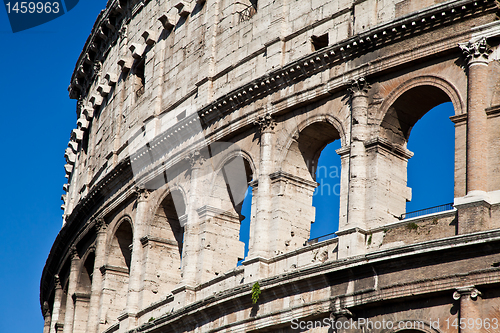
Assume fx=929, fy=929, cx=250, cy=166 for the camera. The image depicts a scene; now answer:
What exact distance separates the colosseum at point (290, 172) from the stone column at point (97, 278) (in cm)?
6

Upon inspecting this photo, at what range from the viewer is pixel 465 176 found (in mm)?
20469

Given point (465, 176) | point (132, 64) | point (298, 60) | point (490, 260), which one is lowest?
point (490, 260)

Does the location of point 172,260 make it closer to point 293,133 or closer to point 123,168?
point 123,168

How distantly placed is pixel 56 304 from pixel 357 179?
19.5 metres

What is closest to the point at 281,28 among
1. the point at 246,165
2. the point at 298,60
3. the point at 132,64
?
the point at 298,60

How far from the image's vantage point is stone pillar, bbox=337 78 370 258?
21531 millimetres

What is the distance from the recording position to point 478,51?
20.9m

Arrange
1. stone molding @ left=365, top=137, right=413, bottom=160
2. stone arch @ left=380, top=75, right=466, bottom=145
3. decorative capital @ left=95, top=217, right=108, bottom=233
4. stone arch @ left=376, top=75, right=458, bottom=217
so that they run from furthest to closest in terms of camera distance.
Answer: decorative capital @ left=95, top=217, right=108, bottom=233 < stone molding @ left=365, top=137, right=413, bottom=160 < stone arch @ left=376, top=75, right=458, bottom=217 < stone arch @ left=380, top=75, right=466, bottom=145

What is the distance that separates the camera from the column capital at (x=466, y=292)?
1875cm

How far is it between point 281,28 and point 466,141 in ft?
24.5

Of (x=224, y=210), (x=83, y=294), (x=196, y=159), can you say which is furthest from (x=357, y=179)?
(x=83, y=294)

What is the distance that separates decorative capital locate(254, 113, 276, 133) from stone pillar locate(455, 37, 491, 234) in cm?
604

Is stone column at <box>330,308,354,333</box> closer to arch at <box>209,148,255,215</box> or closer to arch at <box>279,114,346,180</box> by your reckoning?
arch at <box>279,114,346,180</box>

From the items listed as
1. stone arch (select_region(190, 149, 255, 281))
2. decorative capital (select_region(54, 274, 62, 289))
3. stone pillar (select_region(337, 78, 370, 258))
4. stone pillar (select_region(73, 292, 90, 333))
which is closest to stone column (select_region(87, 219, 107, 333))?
stone pillar (select_region(73, 292, 90, 333))
